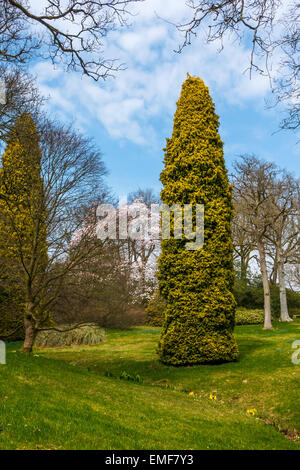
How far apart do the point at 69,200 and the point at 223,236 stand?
4786 mm

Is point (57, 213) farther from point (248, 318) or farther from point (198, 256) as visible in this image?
point (248, 318)

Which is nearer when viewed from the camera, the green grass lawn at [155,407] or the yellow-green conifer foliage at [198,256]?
the green grass lawn at [155,407]

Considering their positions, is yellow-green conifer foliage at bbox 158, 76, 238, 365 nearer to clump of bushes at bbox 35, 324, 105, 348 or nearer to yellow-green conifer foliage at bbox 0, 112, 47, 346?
yellow-green conifer foliage at bbox 0, 112, 47, 346

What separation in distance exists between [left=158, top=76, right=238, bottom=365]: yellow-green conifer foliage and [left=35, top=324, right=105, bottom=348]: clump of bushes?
20.6 feet

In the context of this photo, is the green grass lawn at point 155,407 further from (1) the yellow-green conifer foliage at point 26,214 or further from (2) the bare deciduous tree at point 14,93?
(2) the bare deciduous tree at point 14,93

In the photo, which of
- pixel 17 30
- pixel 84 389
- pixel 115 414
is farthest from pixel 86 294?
pixel 17 30

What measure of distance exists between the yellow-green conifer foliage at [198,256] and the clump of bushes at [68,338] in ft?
20.6

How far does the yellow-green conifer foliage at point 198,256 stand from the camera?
34.6ft

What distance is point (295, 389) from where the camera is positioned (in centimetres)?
812

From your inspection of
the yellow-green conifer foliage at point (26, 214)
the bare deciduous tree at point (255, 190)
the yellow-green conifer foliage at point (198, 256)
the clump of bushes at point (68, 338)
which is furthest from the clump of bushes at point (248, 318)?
the yellow-green conifer foliage at point (26, 214)

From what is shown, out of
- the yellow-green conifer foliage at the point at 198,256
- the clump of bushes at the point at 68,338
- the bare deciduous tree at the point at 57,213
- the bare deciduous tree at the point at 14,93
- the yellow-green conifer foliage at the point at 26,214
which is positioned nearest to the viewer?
the bare deciduous tree at the point at 14,93

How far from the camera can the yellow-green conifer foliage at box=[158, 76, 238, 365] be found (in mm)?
10555

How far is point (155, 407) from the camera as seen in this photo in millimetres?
6078
